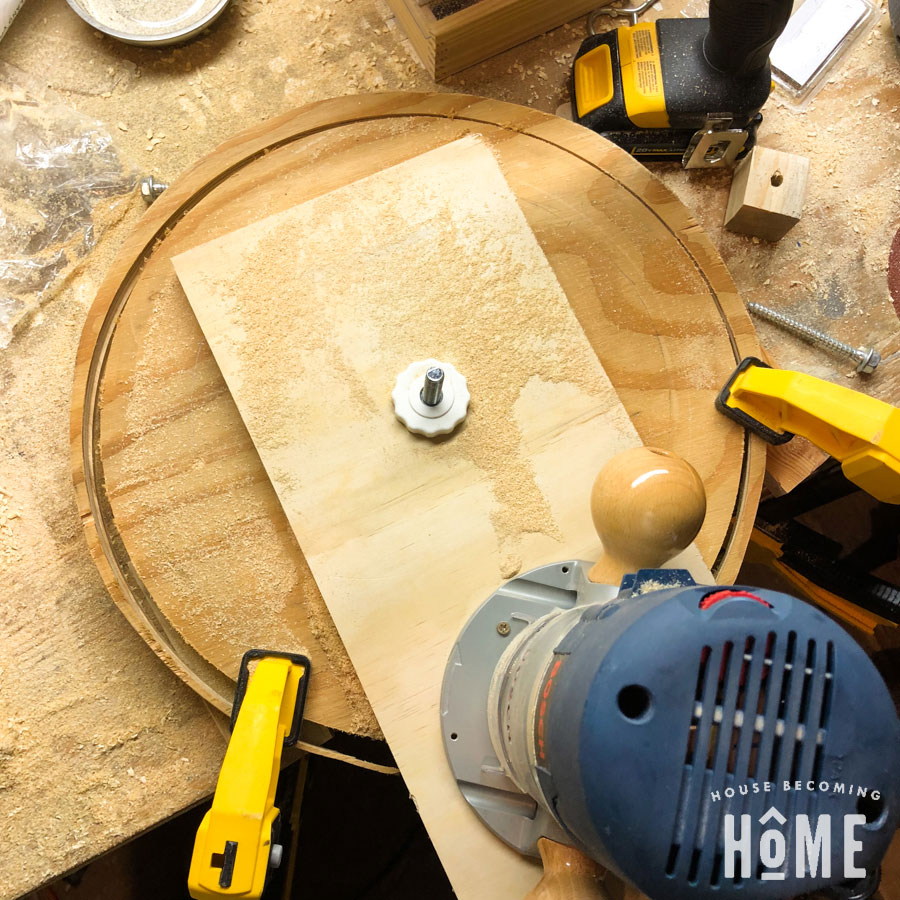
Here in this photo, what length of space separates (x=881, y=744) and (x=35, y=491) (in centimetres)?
104

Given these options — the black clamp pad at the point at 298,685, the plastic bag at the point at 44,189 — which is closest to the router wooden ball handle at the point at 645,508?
the black clamp pad at the point at 298,685

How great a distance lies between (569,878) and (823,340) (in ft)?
2.77

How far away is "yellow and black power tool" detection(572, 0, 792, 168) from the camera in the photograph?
1.07m

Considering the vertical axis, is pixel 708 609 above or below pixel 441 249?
below

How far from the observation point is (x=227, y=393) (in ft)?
3.05

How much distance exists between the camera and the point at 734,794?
554 mm

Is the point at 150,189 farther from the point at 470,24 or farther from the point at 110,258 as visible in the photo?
the point at 470,24

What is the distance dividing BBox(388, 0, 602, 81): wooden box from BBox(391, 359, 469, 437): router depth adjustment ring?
0.56 metres

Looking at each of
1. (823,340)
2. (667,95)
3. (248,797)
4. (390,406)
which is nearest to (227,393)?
(390,406)

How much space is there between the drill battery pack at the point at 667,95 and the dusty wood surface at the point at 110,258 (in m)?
0.07

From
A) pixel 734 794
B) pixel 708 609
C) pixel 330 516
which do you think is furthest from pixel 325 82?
pixel 734 794

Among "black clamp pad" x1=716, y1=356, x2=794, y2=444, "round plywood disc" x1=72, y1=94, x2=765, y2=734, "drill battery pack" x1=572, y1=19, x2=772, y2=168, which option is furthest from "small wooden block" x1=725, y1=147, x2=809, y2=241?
"black clamp pad" x1=716, y1=356, x2=794, y2=444

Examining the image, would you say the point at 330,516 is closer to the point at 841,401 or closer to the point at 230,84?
the point at 841,401

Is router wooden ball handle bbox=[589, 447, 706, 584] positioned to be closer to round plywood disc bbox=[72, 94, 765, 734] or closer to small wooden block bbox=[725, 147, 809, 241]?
round plywood disc bbox=[72, 94, 765, 734]
